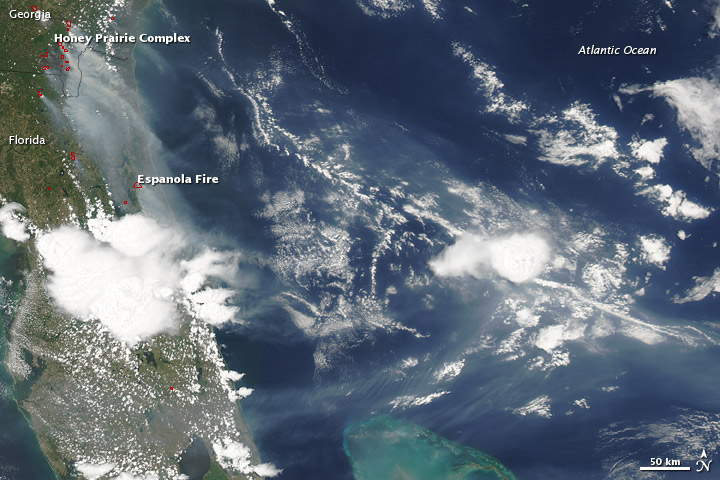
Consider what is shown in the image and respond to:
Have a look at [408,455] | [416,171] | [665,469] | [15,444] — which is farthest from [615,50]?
[15,444]

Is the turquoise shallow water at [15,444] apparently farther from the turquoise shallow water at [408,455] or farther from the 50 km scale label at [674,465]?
the 50 km scale label at [674,465]

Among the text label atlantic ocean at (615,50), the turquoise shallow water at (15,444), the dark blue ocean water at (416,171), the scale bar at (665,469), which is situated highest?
the text label atlantic ocean at (615,50)

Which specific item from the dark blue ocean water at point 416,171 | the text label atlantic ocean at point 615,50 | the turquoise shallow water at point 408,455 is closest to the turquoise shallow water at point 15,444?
the dark blue ocean water at point 416,171

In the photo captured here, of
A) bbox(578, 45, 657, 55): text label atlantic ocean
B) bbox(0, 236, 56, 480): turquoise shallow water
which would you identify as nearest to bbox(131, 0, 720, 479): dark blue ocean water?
bbox(578, 45, 657, 55): text label atlantic ocean

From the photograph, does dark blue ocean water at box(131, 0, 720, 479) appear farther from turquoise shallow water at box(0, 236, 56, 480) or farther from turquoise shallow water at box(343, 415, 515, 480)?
turquoise shallow water at box(0, 236, 56, 480)

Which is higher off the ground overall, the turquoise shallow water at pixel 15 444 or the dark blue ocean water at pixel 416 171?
the dark blue ocean water at pixel 416 171

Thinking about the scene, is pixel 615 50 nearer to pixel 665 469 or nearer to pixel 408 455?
pixel 665 469

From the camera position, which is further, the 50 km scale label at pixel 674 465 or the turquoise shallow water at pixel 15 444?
the turquoise shallow water at pixel 15 444
